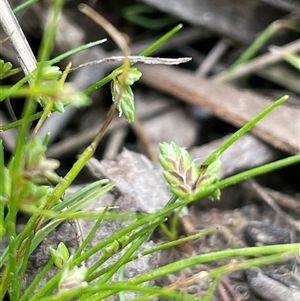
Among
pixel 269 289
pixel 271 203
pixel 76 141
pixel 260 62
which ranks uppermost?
pixel 260 62

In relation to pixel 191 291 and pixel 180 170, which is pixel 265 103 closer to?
pixel 191 291

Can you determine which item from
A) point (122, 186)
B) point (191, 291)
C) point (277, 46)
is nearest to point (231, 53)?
point (277, 46)

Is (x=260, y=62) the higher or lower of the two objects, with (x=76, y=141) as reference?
higher

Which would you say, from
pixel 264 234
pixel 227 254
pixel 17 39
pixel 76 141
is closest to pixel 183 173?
pixel 227 254

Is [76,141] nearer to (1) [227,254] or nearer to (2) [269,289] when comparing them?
(2) [269,289]

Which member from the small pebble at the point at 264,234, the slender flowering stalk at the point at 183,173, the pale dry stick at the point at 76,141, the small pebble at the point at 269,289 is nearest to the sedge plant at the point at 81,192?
the slender flowering stalk at the point at 183,173

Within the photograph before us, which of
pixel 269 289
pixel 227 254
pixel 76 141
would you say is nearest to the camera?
pixel 227 254
